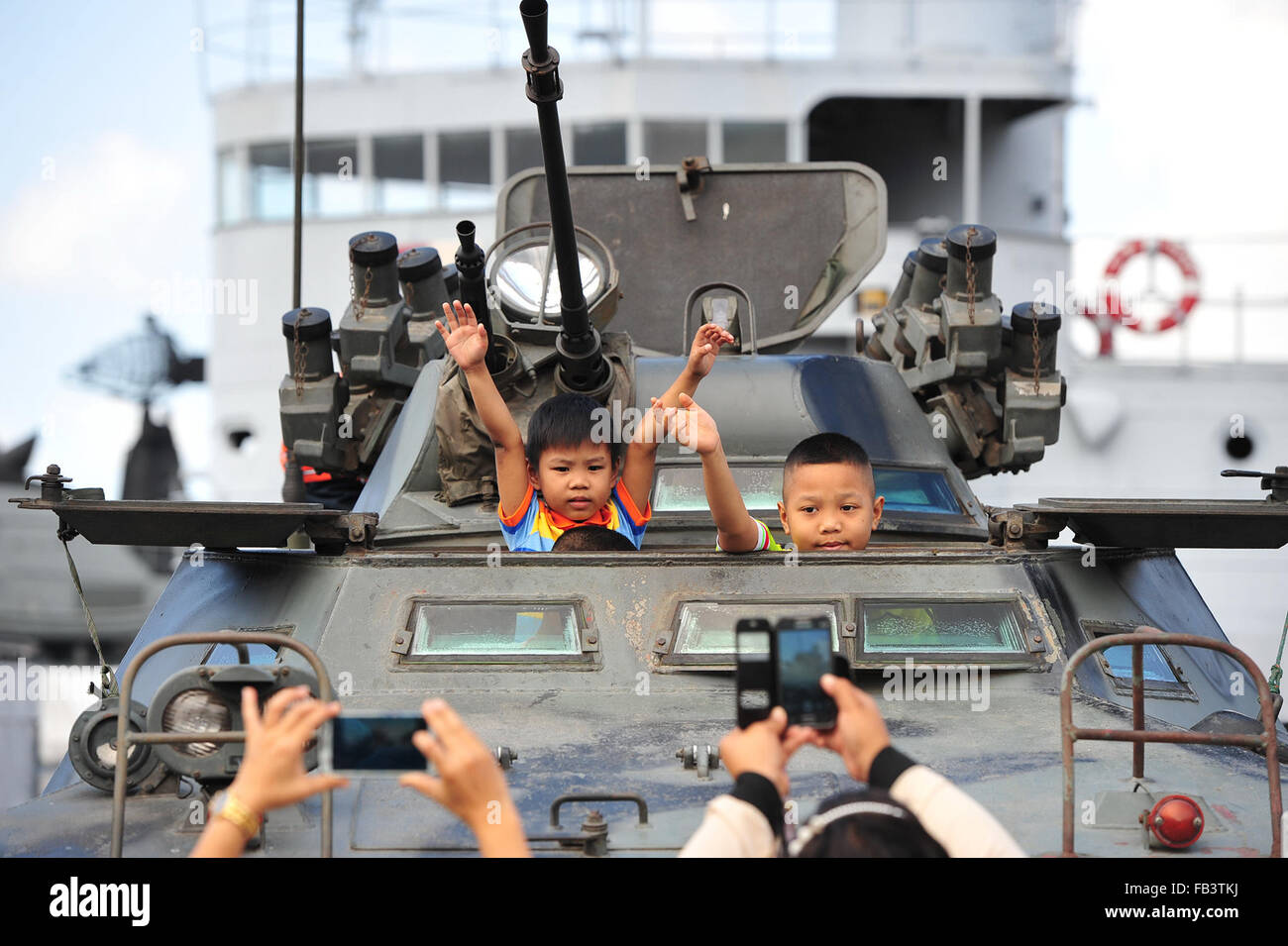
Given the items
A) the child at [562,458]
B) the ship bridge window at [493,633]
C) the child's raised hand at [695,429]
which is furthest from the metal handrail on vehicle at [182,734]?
the child at [562,458]

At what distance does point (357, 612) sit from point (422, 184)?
17.6 m

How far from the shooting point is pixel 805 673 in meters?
3.09

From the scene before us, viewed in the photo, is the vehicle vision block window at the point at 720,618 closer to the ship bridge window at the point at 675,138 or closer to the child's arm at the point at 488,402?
the child's arm at the point at 488,402

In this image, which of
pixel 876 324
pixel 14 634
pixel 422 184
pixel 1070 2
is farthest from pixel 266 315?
pixel 876 324

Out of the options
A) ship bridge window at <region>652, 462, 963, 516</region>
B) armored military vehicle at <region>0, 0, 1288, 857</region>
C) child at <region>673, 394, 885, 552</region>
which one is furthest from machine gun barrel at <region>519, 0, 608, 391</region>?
child at <region>673, 394, 885, 552</region>

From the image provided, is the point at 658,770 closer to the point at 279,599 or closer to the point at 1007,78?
the point at 279,599

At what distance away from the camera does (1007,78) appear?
71.6 feet

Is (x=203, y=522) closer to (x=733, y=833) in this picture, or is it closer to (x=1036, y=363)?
(x=733, y=833)

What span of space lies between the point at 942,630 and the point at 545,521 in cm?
139

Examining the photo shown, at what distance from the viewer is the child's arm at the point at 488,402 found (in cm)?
543

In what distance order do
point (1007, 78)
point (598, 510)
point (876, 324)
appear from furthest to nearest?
point (1007, 78) → point (876, 324) → point (598, 510)

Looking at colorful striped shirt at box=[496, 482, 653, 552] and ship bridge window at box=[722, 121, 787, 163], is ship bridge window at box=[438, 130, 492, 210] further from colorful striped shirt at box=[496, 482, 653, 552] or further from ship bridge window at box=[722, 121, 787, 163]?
colorful striped shirt at box=[496, 482, 653, 552]

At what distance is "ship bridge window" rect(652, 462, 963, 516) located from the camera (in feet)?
20.4

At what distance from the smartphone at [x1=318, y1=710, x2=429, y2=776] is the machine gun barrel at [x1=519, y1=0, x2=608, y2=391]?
2.42m
